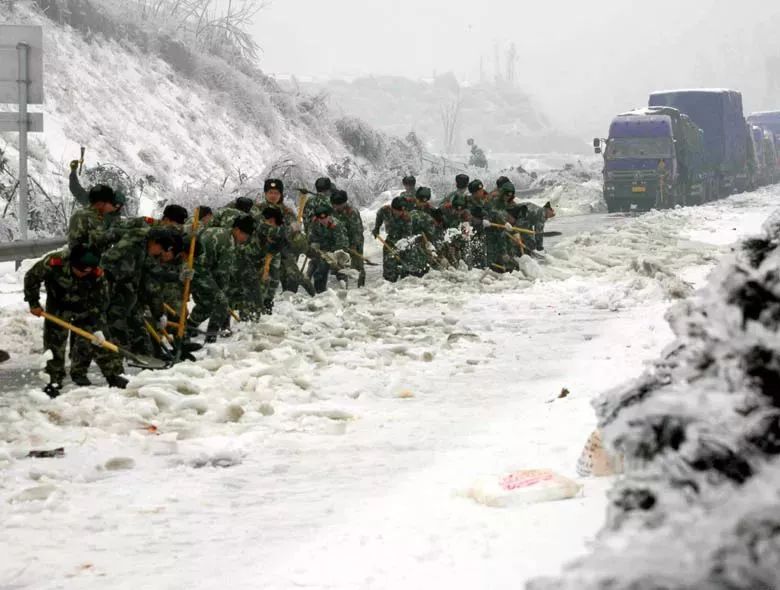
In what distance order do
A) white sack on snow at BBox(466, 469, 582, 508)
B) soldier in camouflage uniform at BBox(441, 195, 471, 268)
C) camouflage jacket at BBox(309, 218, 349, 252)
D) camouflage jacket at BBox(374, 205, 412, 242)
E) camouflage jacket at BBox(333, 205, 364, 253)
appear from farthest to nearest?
1. soldier in camouflage uniform at BBox(441, 195, 471, 268)
2. camouflage jacket at BBox(374, 205, 412, 242)
3. camouflage jacket at BBox(333, 205, 364, 253)
4. camouflage jacket at BBox(309, 218, 349, 252)
5. white sack on snow at BBox(466, 469, 582, 508)

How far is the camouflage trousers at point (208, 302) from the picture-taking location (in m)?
11.2

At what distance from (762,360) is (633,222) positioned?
22358mm

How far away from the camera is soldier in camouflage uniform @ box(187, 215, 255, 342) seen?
11.2 meters

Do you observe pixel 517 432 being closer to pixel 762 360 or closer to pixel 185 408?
pixel 185 408

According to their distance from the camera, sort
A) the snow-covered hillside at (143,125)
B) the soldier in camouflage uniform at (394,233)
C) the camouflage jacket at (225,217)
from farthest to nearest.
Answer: the snow-covered hillside at (143,125)
the soldier in camouflage uniform at (394,233)
the camouflage jacket at (225,217)

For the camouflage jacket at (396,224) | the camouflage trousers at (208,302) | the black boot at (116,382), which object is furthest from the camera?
the camouflage jacket at (396,224)

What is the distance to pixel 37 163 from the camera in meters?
22.1

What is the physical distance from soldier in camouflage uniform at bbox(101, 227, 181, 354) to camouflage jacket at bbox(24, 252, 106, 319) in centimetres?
75

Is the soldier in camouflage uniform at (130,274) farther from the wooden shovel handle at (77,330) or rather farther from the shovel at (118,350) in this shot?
the wooden shovel handle at (77,330)

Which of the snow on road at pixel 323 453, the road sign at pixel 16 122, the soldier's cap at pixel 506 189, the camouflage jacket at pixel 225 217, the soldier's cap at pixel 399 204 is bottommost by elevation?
the snow on road at pixel 323 453

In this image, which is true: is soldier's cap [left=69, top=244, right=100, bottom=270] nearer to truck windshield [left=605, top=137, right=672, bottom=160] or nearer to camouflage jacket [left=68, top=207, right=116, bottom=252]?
camouflage jacket [left=68, top=207, right=116, bottom=252]

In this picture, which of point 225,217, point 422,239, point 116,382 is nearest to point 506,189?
point 422,239

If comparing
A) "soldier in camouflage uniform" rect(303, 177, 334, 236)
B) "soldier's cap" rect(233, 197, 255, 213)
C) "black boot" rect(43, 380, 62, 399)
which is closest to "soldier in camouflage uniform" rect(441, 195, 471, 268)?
"soldier in camouflage uniform" rect(303, 177, 334, 236)

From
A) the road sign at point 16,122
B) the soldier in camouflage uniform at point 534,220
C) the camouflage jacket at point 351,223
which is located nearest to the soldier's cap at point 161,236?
the camouflage jacket at point 351,223
